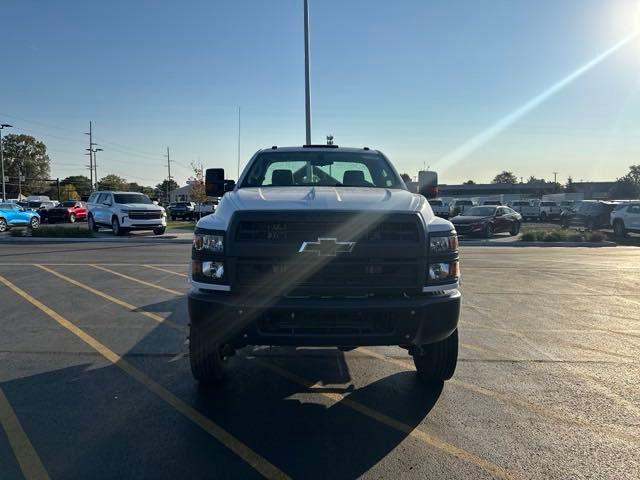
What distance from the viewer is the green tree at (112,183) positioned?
11100 centimetres

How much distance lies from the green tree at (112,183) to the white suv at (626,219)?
100655 mm

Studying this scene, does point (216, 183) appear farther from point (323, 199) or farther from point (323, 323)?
point (323, 323)

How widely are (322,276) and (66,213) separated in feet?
121

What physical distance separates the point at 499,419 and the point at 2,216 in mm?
28057

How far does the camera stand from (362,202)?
4020 mm

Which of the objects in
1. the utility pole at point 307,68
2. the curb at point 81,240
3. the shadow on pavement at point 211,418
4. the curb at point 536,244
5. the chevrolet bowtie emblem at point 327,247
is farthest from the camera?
the curb at point 536,244

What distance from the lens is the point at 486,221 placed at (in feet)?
77.8

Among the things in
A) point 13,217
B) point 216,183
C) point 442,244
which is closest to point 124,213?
point 13,217

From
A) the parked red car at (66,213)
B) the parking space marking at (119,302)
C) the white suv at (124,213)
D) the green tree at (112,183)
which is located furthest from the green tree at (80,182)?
the parking space marking at (119,302)

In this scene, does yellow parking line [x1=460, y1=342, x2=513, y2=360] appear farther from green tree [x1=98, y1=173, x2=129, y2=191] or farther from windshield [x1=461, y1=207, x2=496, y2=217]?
green tree [x1=98, y1=173, x2=129, y2=191]

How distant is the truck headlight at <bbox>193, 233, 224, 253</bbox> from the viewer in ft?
12.3

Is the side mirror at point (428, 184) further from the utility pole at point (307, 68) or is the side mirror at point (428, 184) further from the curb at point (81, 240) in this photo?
the curb at point (81, 240)

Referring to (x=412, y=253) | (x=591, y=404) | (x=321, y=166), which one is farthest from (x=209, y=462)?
(x=321, y=166)

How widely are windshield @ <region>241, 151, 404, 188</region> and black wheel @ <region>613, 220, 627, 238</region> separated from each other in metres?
23.6
